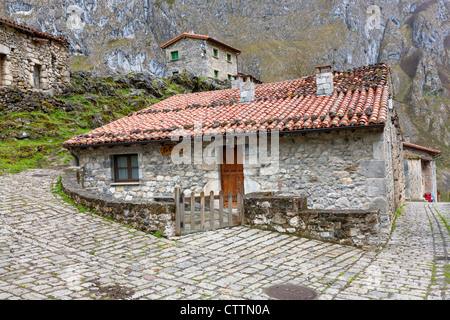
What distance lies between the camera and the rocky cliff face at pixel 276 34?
75.4 metres

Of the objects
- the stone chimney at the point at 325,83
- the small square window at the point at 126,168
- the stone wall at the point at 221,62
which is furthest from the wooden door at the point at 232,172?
the stone wall at the point at 221,62

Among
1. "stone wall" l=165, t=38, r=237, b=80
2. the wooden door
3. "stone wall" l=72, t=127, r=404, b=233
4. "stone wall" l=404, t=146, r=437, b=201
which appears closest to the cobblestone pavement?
"stone wall" l=72, t=127, r=404, b=233

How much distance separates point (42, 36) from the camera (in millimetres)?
17812

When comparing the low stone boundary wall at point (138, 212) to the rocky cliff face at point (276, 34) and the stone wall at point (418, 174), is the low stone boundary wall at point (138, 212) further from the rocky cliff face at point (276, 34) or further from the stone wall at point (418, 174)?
the rocky cliff face at point (276, 34)

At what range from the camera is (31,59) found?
17266 millimetres

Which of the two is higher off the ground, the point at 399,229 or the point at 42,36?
the point at 42,36

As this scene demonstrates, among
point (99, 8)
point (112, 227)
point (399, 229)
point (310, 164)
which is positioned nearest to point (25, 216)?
point (112, 227)

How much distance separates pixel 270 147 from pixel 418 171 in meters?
15.4

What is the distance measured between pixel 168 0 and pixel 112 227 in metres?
89.5

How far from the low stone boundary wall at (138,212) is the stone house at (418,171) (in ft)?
54.5

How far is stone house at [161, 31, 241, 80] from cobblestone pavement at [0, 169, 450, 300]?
86.0ft

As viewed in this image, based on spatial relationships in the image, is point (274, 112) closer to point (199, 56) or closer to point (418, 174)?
point (418, 174)

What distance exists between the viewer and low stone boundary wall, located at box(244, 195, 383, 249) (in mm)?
6238
